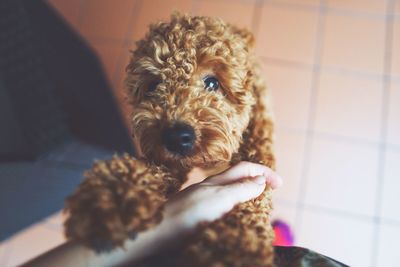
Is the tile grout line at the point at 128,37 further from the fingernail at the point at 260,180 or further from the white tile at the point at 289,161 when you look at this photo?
the fingernail at the point at 260,180

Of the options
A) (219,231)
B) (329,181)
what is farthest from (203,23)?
(329,181)

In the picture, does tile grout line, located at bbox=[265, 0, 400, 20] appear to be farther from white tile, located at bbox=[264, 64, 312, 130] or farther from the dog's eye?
the dog's eye

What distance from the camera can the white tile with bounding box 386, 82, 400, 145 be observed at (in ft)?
5.70

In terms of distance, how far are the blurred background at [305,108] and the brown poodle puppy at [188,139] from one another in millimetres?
642

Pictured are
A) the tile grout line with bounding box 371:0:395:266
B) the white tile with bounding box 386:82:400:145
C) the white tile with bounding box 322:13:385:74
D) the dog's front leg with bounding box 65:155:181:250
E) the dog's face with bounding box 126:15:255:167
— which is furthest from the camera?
the white tile with bounding box 322:13:385:74

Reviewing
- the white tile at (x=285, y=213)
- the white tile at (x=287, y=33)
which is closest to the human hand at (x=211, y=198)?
the white tile at (x=285, y=213)

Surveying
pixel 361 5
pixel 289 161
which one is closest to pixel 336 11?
pixel 361 5

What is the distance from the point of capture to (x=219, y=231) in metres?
0.61

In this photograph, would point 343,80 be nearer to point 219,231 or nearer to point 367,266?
point 367,266

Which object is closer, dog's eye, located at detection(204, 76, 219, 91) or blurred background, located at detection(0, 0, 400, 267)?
dog's eye, located at detection(204, 76, 219, 91)

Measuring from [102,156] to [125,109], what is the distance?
1.40 feet

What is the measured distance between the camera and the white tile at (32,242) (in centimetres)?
166

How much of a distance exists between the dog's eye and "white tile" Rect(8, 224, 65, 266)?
1245 millimetres

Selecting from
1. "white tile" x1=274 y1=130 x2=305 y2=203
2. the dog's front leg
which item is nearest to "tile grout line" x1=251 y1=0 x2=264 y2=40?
"white tile" x1=274 y1=130 x2=305 y2=203
